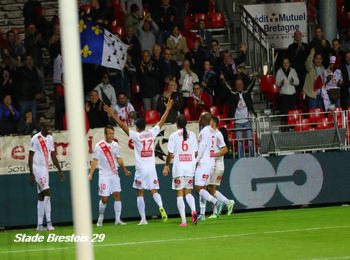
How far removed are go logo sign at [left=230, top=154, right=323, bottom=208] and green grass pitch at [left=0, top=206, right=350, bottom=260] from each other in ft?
6.22

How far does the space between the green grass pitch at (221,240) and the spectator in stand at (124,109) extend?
2758 mm

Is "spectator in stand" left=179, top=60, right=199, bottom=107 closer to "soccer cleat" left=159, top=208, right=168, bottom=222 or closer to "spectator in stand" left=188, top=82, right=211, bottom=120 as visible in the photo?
"spectator in stand" left=188, top=82, right=211, bottom=120

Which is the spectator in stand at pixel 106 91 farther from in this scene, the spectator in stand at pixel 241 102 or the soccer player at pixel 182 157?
the soccer player at pixel 182 157

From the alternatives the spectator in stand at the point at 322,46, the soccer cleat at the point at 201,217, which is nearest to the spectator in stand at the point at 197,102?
the spectator in stand at the point at 322,46

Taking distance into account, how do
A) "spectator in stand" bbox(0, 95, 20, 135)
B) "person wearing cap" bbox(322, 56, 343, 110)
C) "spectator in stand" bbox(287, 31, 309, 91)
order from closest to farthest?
"spectator in stand" bbox(0, 95, 20, 135)
"person wearing cap" bbox(322, 56, 343, 110)
"spectator in stand" bbox(287, 31, 309, 91)

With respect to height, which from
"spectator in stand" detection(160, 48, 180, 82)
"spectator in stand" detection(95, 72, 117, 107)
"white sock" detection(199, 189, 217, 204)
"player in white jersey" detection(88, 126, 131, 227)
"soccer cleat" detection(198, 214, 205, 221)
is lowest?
"soccer cleat" detection(198, 214, 205, 221)

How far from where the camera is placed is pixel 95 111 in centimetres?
2395

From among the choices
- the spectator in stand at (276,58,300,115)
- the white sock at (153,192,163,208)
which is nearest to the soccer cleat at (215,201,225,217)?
the white sock at (153,192,163,208)

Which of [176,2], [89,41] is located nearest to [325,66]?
[176,2]

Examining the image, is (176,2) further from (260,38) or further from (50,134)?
(50,134)

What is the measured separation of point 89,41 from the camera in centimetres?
2534

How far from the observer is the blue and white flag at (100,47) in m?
25.2

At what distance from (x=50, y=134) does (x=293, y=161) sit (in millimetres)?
6056

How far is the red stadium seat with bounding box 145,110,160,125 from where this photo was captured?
24.1 m
